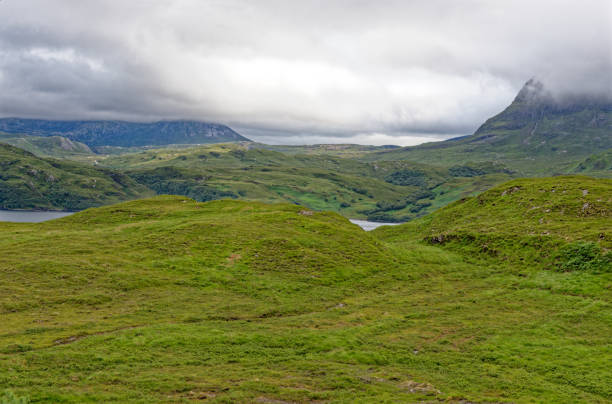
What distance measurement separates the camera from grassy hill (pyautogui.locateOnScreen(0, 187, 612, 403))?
3288 cm

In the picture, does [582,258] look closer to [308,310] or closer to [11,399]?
[308,310]

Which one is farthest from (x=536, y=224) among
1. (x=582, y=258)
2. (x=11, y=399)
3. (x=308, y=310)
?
(x=11, y=399)

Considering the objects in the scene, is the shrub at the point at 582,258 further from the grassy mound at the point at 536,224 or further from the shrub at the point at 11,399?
the shrub at the point at 11,399

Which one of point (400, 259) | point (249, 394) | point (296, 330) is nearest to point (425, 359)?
point (296, 330)

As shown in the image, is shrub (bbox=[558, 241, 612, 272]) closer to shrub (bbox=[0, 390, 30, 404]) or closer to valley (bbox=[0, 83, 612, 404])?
valley (bbox=[0, 83, 612, 404])

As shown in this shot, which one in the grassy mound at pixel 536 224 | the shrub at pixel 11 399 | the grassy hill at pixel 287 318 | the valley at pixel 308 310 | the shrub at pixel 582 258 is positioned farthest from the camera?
the grassy mound at pixel 536 224

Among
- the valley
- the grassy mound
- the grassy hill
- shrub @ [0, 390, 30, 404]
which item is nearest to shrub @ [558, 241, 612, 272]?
the grassy mound

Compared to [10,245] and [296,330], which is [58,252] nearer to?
[10,245]

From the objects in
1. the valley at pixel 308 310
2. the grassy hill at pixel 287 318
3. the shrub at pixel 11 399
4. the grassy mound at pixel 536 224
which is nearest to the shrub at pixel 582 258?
the grassy mound at pixel 536 224

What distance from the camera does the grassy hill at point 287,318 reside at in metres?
32.9

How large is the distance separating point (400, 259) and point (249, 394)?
198 feet

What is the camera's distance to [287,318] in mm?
52094

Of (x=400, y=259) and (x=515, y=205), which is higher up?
(x=515, y=205)

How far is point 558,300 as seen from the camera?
59469mm
